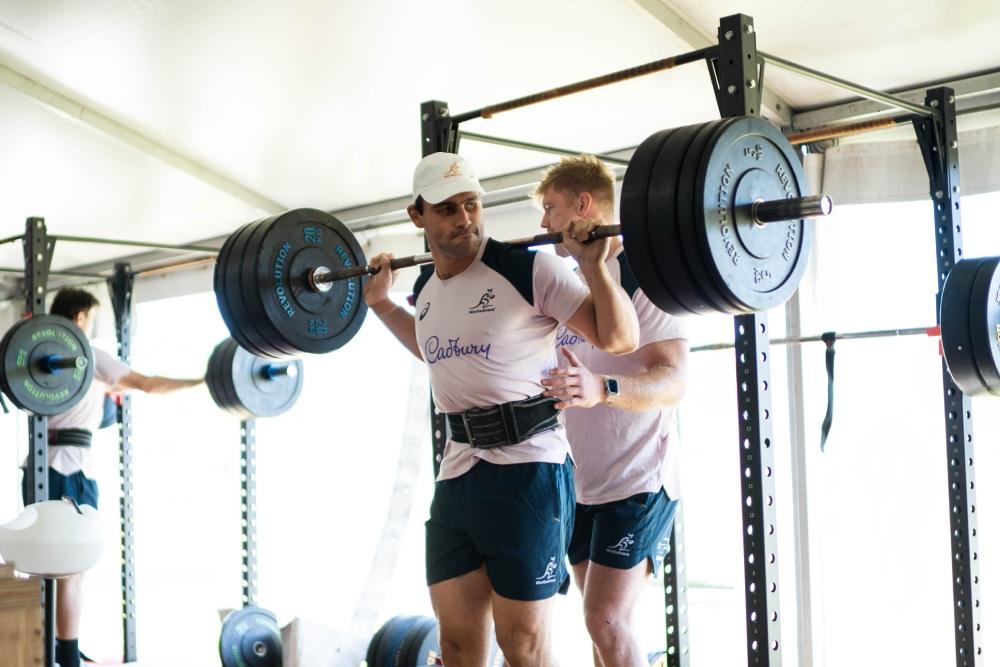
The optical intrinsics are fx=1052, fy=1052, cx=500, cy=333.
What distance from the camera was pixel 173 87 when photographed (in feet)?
13.7

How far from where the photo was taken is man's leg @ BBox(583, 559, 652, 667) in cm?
238

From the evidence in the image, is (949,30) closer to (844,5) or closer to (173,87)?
(844,5)

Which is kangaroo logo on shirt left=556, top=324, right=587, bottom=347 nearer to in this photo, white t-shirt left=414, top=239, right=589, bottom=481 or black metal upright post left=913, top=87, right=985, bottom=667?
white t-shirt left=414, top=239, right=589, bottom=481

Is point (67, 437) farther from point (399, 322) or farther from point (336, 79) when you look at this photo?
point (399, 322)

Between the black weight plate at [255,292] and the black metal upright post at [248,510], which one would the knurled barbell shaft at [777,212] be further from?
the black metal upright post at [248,510]

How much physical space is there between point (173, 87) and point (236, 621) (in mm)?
2205

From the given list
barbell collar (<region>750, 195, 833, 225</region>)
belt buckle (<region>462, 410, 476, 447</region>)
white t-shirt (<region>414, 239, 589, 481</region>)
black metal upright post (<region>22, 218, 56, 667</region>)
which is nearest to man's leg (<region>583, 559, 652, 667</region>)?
white t-shirt (<region>414, 239, 589, 481</region>)

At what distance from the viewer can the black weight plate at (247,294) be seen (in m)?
2.78

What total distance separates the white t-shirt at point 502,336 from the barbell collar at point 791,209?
407 mm

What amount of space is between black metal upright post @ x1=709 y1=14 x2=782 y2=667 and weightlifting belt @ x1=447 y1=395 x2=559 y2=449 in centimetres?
40

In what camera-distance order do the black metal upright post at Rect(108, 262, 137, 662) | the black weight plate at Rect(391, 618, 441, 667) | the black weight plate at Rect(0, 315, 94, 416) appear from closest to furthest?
1. the black weight plate at Rect(391, 618, 441, 667)
2. the black weight plate at Rect(0, 315, 94, 416)
3. the black metal upright post at Rect(108, 262, 137, 662)

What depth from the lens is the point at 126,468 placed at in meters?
5.16

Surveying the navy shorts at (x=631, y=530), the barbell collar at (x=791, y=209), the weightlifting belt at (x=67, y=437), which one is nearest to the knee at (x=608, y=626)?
the navy shorts at (x=631, y=530)

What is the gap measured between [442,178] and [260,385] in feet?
8.09
